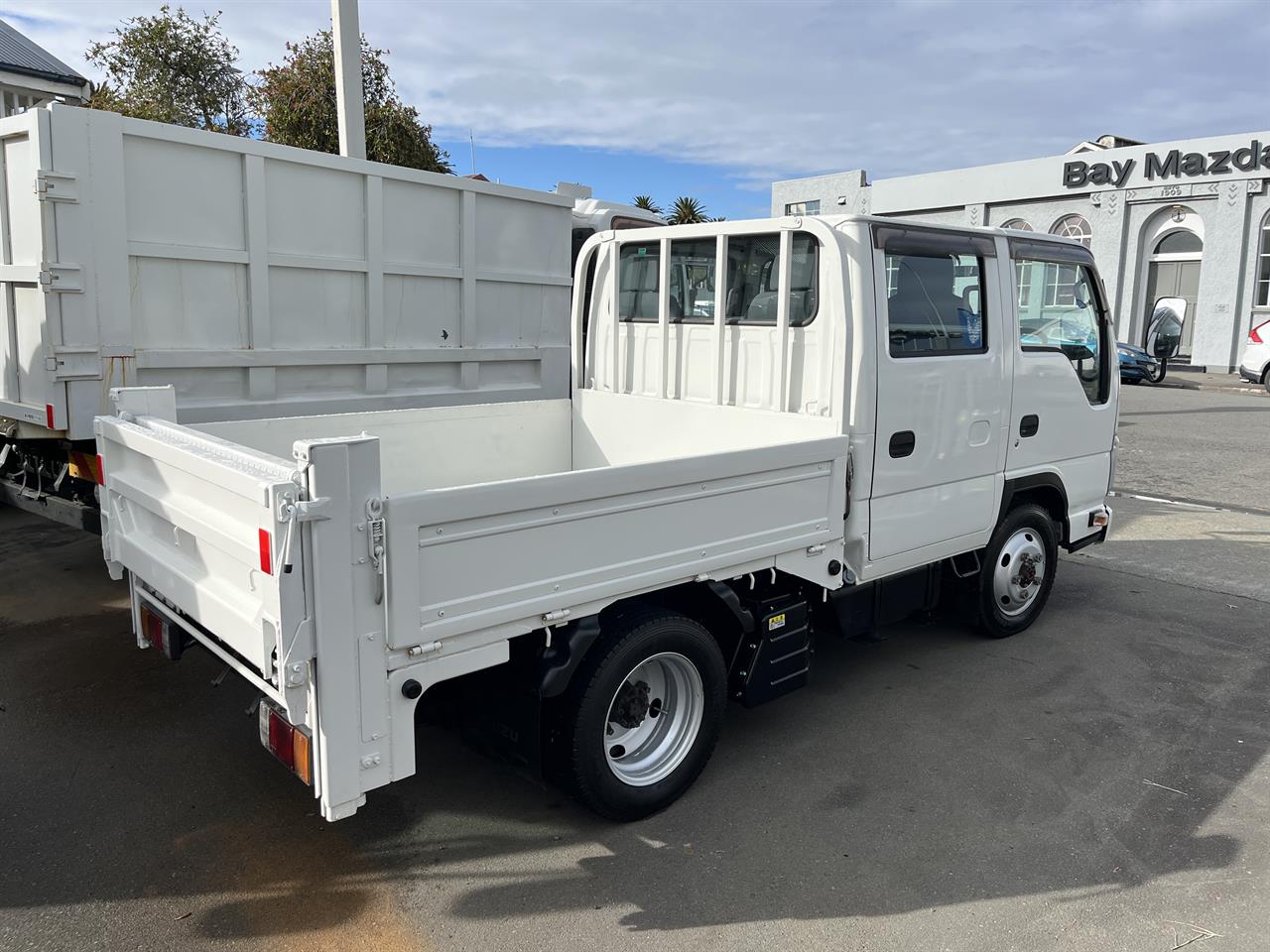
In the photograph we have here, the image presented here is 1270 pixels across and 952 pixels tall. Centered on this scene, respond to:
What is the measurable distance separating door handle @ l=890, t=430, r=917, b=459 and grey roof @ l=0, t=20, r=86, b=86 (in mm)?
15335

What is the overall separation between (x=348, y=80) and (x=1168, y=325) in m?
28.5

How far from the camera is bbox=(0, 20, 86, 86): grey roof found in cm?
1457

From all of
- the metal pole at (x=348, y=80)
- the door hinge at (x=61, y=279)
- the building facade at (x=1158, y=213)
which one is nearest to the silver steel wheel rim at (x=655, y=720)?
the door hinge at (x=61, y=279)

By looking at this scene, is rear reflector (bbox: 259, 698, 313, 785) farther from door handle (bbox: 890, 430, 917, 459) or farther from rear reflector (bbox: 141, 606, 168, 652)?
door handle (bbox: 890, 430, 917, 459)

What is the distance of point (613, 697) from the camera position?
3527 millimetres

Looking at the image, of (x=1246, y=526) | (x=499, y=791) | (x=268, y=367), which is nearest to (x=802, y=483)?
(x=499, y=791)

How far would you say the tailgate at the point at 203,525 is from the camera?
273cm

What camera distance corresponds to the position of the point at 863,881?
343cm

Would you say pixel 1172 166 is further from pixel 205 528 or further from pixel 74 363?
pixel 205 528

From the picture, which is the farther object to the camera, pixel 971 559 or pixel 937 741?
pixel 971 559

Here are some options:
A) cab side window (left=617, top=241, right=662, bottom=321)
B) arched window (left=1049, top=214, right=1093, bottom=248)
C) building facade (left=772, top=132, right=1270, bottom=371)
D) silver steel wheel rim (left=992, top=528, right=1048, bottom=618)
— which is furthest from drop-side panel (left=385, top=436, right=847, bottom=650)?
arched window (left=1049, top=214, right=1093, bottom=248)

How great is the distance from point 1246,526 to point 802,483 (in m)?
7.08

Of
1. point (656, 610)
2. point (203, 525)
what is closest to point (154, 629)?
point (203, 525)

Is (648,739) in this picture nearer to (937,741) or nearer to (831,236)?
(937,741)
